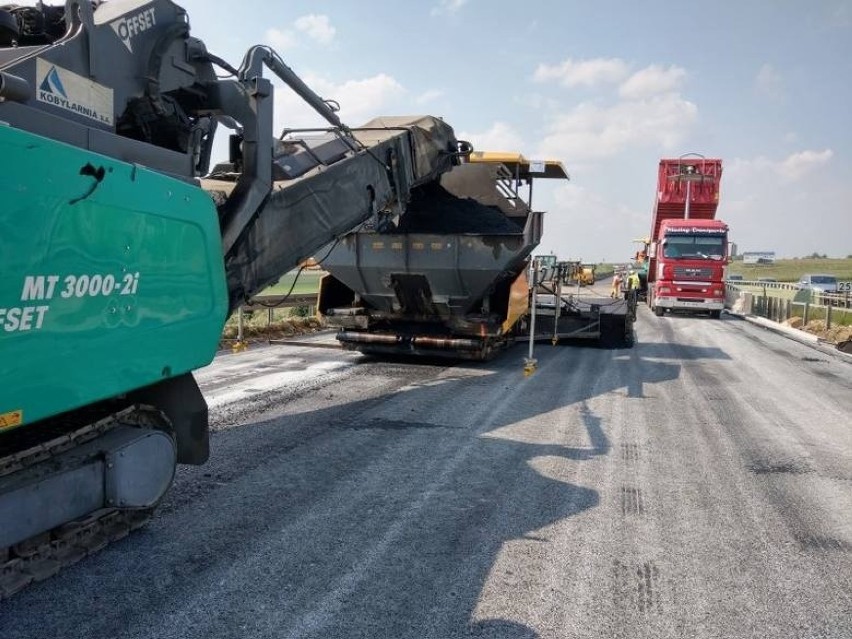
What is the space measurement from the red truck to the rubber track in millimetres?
21390

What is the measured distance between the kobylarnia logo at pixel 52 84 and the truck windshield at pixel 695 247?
2193 centimetres

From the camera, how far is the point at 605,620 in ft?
10.2

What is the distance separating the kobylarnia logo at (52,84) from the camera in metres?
3.31

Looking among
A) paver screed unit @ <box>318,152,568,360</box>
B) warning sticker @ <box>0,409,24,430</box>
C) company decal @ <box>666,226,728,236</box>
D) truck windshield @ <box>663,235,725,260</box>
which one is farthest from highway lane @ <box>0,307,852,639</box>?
company decal @ <box>666,226,728,236</box>

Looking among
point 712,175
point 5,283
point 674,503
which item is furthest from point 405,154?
point 712,175

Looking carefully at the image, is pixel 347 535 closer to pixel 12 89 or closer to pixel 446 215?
pixel 12 89

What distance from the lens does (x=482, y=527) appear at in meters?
4.12

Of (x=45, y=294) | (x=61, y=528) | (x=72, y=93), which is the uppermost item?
(x=72, y=93)

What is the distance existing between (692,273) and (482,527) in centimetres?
2037

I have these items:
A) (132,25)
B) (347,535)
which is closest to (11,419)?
(347,535)

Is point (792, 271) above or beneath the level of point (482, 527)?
above

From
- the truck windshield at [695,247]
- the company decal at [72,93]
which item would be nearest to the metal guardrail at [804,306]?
the truck windshield at [695,247]

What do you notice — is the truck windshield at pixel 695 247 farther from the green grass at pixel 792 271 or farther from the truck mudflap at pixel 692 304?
the green grass at pixel 792 271

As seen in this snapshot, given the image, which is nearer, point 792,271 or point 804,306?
point 804,306
